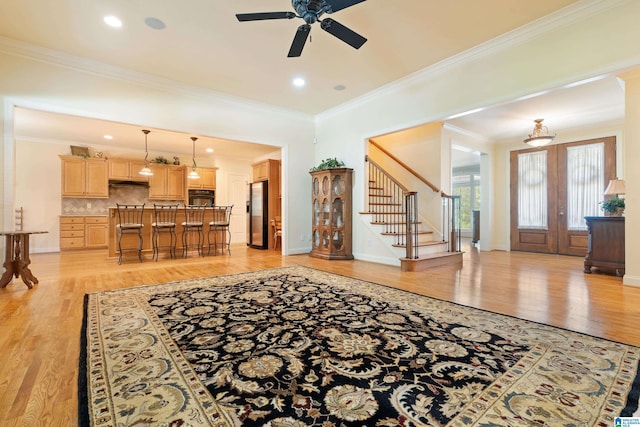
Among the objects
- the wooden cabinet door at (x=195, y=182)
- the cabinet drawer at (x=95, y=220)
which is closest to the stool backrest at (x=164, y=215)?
the wooden cabinet door at (x=195, y=182)

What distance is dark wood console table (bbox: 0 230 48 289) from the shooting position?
11.5ft

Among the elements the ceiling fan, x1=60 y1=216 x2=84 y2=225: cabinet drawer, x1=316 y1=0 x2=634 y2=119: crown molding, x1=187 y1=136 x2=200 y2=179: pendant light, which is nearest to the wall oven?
x1=187 y1=136 x2=200 y2=179: pendant light

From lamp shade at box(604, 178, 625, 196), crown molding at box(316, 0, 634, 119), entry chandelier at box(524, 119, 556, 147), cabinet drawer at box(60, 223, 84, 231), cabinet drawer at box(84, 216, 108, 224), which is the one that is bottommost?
cabinet drawer at box(60, 223, 84, 231)

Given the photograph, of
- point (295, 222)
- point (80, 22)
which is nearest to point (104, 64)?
point (80, 22)

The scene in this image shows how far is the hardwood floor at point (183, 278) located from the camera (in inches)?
58.9

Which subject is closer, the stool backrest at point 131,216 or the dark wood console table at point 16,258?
the dark wood console table at point 16,258

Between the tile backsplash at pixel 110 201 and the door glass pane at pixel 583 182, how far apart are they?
1055cm

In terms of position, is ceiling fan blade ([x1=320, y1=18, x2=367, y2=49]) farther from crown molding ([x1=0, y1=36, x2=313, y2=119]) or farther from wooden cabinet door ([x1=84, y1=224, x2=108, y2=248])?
wooden cabinet door ([x1=84, y1=224, x2=108, y2=248])

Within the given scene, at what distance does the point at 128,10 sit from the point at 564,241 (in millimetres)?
9016

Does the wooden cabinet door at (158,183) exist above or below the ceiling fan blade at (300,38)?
below

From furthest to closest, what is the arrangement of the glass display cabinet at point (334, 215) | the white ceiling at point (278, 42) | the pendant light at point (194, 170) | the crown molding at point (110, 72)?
the pendant light at point (194, 170)
the glass display cabinet at point (334, 215)
the crown molding at point (110, 72)
the white ceiling at point (278, 42)

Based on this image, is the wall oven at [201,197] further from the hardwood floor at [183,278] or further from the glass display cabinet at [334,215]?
the glass display cabinet at [334,215]

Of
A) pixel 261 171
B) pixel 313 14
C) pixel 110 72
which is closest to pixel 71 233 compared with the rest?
pixel 261 171

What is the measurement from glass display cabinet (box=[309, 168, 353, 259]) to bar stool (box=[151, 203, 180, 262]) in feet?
10.2
